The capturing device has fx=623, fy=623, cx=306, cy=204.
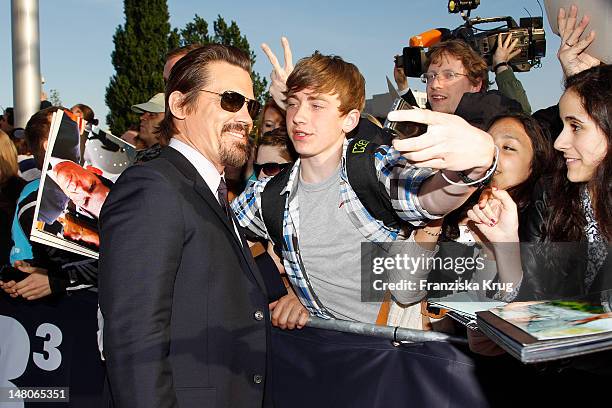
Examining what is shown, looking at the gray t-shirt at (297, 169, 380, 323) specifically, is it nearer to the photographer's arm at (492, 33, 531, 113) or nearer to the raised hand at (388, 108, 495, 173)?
the raised hand at (388, 108, 495, 173)

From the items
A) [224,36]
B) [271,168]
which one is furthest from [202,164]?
[224,36]

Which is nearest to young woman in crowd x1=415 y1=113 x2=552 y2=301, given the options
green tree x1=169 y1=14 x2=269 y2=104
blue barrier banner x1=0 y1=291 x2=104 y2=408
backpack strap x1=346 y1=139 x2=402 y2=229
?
backpack strap x1=346 y1=139 x2=402 y2=229

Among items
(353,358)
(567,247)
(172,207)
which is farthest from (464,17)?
(172,207)

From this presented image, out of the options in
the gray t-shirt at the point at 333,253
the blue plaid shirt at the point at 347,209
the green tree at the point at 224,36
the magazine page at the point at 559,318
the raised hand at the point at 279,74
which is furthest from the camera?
the green tree at the point at 224,36

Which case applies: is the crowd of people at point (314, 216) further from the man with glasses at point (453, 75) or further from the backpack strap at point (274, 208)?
the man with glasses at point (453, 75)

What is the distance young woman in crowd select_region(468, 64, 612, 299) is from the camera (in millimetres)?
2291

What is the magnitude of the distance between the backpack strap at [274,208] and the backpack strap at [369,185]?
0.38 m

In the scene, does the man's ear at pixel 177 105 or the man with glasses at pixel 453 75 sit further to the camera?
the man with glasses at pixel 453 75

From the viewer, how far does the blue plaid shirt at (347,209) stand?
2312 mm

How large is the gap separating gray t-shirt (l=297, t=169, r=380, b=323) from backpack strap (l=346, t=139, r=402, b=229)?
0.45 ft

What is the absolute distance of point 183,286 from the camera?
2.07m

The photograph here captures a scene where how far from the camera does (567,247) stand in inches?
95.5

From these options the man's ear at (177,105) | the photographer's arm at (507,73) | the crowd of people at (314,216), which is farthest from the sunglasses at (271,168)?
the photographer's arm at (507,73)

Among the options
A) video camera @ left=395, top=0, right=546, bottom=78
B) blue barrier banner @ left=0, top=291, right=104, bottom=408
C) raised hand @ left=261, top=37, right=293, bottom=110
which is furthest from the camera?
video camera @ left=395, top=0, right=546, bottom=78
